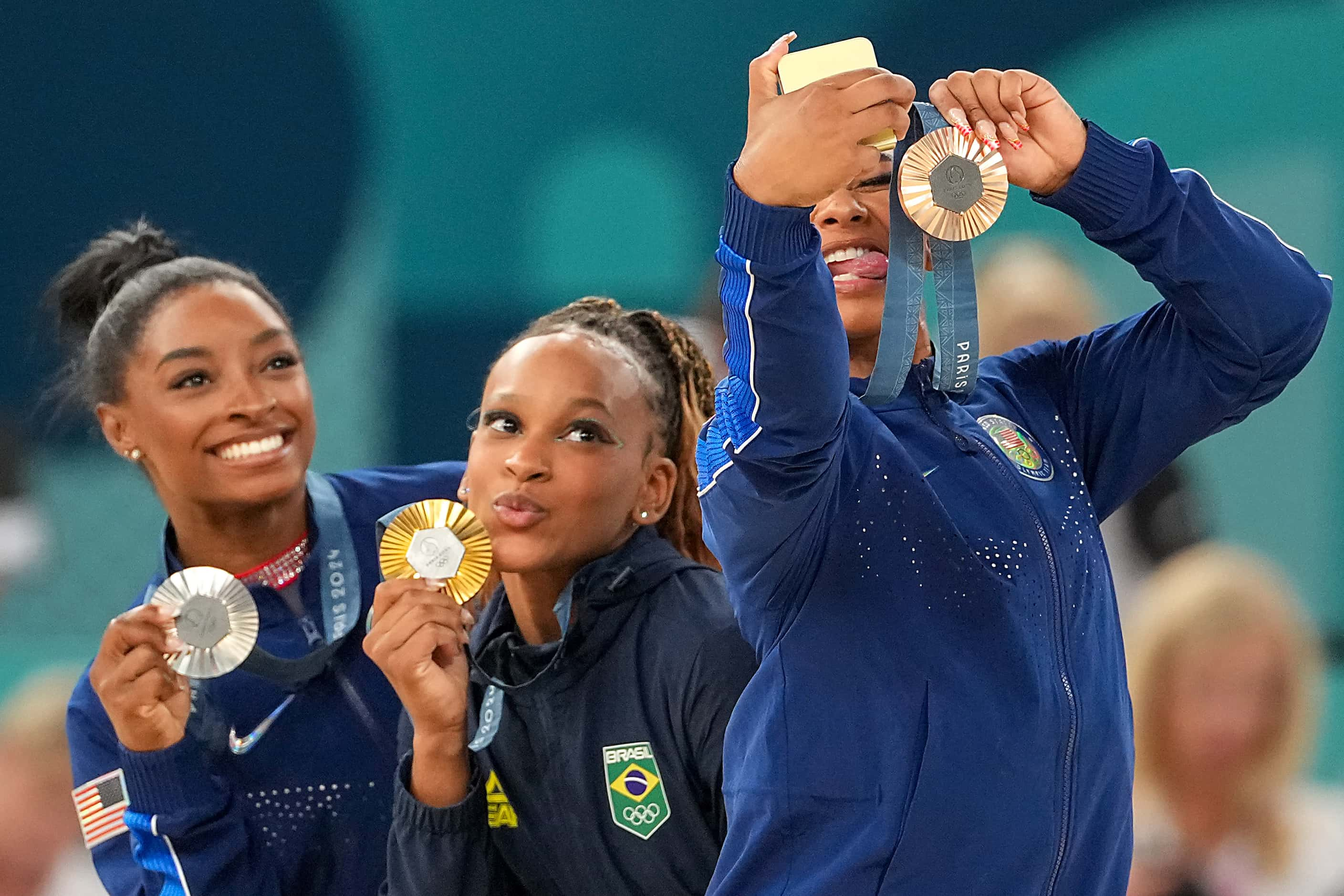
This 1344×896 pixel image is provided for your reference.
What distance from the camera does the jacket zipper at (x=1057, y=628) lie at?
4.46 ft

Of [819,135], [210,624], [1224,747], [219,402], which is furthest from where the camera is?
[1224,747]

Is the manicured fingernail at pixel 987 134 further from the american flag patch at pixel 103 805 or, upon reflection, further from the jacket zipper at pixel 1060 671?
the american flag patch at pixel 103 805

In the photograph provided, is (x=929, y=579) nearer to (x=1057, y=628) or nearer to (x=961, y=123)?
(x=1057, y=628)

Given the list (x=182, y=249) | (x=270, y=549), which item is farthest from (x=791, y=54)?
(x=182, y=249)

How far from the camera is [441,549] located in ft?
5.99

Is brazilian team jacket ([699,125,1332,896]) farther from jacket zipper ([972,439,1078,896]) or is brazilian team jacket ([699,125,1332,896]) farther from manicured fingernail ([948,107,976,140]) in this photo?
manicured fingernail ([948,107,976,140])

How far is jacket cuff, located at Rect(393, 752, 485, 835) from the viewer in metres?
1.76

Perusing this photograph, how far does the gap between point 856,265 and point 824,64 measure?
0.99 feet

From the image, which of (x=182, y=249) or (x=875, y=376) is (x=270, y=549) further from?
(x=875, y=376)

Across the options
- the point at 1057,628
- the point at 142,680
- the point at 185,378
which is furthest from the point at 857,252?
the point at 185,378

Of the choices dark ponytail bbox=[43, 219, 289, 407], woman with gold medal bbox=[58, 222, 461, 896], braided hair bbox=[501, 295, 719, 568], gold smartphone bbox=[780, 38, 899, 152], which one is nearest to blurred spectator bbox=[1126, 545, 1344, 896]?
braided hair bbox=[501, 295, 719, 568]

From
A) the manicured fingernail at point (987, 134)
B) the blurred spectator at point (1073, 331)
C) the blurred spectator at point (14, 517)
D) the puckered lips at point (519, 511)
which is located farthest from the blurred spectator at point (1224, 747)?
the blurred spectator at point (14, 517)

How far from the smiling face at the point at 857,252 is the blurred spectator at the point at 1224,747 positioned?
6.82 ft

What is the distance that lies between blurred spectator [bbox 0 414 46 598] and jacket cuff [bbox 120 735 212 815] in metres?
1.93
